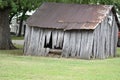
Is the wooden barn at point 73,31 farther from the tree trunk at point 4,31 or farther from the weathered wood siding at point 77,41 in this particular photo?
the tree trunk at point 4,31

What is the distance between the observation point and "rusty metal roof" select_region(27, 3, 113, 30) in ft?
100

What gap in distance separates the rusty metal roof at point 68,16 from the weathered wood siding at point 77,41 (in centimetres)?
44

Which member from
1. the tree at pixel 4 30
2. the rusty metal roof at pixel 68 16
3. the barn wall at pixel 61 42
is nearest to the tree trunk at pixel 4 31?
the tree at pixel 4 30

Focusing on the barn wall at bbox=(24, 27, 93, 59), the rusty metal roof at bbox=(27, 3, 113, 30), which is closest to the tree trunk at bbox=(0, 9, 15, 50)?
the rusty metal roof at bbox=(27, 3, 113, 30)

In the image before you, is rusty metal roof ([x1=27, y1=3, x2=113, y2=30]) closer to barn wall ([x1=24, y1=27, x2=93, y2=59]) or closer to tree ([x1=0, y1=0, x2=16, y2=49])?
barn wall ([x1=24, y1=27, x2=93, y2=59])

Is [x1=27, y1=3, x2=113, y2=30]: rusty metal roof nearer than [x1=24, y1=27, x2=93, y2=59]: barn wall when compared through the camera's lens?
No

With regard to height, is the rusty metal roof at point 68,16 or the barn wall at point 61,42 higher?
the rusty metal roof at point 68,16

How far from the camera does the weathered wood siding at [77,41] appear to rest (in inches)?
1192

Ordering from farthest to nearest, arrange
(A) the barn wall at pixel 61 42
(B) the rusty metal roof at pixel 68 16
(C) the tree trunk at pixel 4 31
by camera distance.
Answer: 1. (C) the tree trunk at pixel 4 31
2. (B) the rusty metal roof at pixel 68 16
3. (A) the barn wall at pixel 61 42

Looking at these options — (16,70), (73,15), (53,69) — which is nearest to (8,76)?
(16,70)

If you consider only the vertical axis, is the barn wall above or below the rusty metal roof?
below

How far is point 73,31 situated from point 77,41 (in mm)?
733

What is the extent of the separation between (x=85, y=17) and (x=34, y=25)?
370 centimetres

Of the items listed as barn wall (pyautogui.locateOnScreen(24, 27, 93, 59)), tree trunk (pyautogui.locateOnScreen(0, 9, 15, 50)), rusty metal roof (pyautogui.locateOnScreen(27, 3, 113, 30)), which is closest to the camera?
barn wall (pyautogui.locateOnScreen(24, 27, 93, 59))
